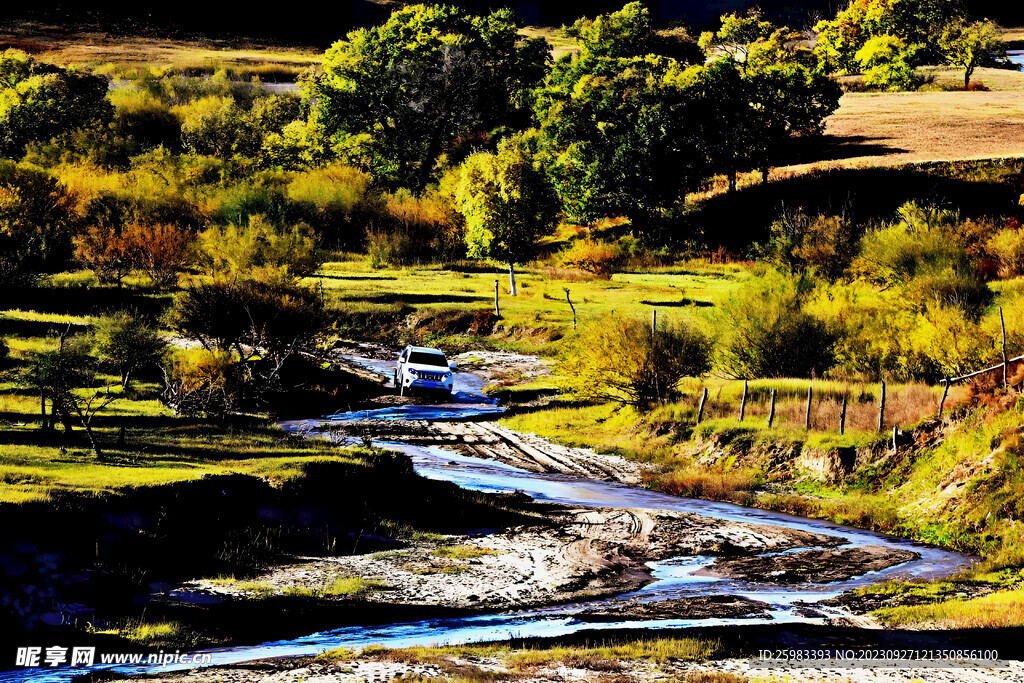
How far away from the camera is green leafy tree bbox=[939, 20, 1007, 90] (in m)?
125

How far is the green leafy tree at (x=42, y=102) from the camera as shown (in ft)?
319

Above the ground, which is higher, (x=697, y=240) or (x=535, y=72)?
(x=535, y=72)

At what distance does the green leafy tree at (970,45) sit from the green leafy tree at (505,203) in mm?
78348

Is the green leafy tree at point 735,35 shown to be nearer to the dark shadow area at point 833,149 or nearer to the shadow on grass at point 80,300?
the dark shadow area at point 833,149

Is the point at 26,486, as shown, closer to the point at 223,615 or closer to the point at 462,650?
the point at 223,615

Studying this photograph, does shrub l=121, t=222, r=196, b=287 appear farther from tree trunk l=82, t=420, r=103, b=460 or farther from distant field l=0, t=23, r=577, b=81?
distant field l=0, t=23, r=577, b=81

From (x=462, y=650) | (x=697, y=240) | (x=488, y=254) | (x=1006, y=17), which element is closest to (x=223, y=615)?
(x=462, y=650)

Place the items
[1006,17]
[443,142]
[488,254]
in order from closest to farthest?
1. [488,254]
2. [443,142]
3. [1006,17]

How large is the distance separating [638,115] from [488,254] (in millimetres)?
21417

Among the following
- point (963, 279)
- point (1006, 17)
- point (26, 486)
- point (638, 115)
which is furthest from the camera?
point (1006, 17)

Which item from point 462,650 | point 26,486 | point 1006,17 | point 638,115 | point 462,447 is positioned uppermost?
point 1006,17

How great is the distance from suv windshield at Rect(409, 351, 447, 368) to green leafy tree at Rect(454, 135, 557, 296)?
58.5 ft

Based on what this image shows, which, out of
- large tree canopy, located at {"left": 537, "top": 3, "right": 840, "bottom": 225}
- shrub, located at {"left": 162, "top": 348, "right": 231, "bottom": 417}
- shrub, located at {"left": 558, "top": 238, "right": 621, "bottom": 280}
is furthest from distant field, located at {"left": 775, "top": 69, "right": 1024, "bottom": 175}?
shrub, located at {"left": 162, "top": 348, "right": 231, "bottom": 417}

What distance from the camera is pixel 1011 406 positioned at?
34.3m
